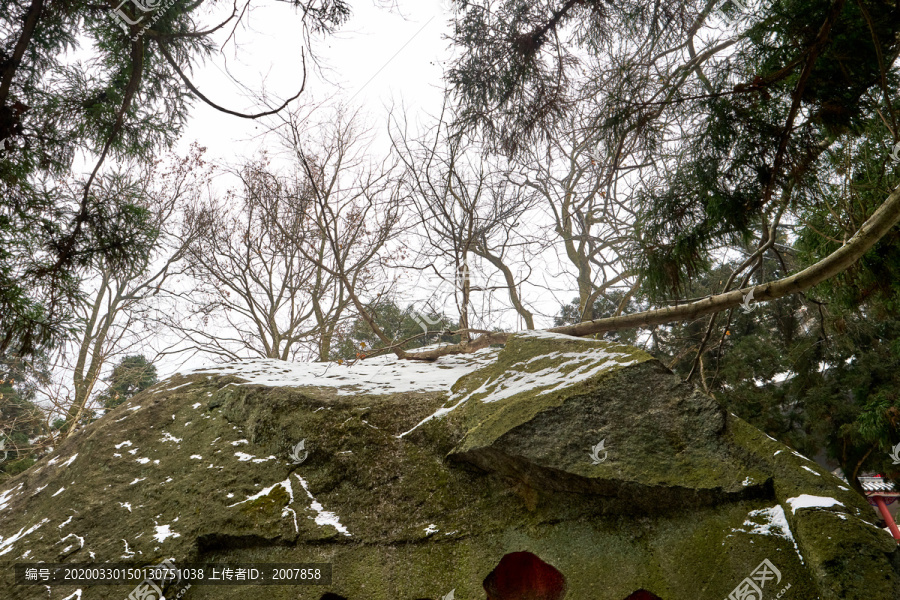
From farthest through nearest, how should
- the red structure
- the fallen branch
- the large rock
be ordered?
the red structure → the large rock → the fallen branch

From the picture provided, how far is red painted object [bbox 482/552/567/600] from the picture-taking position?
2650mm

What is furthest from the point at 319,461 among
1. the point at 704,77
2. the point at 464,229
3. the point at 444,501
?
the point at 464,229

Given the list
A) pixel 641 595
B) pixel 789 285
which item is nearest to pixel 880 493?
pixel 789 285

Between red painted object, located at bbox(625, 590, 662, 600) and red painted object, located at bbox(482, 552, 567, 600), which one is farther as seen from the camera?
red painted object, located at bbox(482, 552, 567, 600)

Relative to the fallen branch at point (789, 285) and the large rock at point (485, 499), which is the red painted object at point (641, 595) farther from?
the fallen branch at point (789, 285)

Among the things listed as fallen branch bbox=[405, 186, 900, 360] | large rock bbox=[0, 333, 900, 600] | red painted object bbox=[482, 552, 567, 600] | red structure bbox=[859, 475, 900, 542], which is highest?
fallen branch bbox=[405, 186, 900, 360]

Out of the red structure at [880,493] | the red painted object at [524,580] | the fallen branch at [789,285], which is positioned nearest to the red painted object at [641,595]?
the red painted object at [524,580]

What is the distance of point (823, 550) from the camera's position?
2246mm

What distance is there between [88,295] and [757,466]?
13.3 feet

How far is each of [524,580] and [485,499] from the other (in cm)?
46

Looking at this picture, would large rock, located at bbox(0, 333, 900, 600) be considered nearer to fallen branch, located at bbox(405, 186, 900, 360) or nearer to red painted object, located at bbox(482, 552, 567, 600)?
red painted object, located at bbox(482, 552, 567, 600)

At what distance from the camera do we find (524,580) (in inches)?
107

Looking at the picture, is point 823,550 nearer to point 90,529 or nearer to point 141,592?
point 141,592

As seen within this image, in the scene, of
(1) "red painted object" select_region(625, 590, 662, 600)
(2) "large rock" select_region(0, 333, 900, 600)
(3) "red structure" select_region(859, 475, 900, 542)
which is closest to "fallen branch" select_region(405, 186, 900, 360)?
(2) "large rock" select_region(0, 333, 900, 600)
